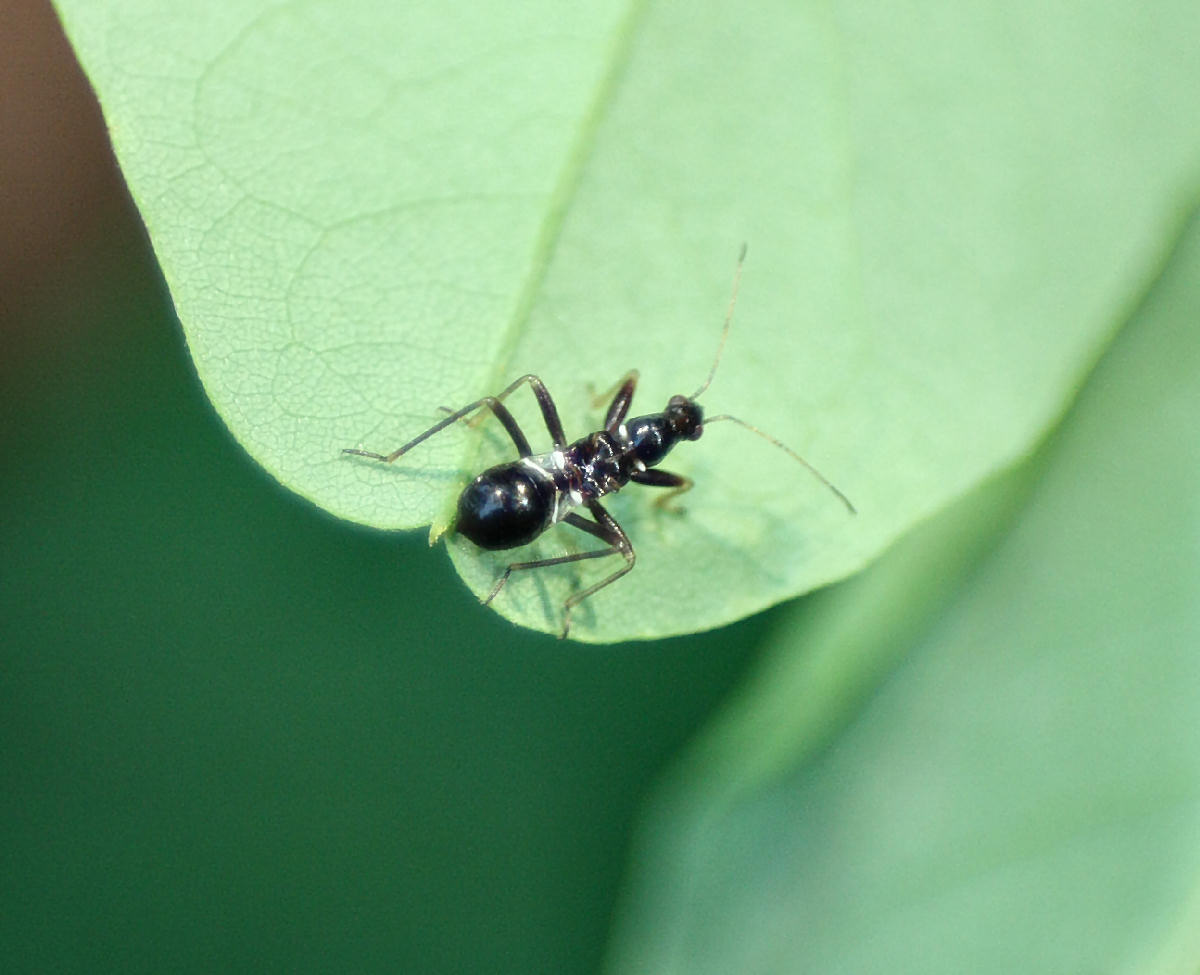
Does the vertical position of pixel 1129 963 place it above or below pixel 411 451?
below

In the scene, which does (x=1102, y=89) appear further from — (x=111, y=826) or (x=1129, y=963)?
(x=111, y=826)

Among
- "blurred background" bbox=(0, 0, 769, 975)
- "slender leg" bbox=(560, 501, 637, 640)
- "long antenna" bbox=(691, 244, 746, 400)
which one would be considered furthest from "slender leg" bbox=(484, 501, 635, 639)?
"blurred background" bbox=(0, 0, 769, 975)

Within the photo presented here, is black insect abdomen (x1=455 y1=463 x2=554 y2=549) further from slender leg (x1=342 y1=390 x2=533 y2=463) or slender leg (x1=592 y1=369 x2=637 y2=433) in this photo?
slender leg (x1=592 y1=369 x2=637 y2=433)

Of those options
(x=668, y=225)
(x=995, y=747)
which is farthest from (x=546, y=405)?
(x=995, y=747)

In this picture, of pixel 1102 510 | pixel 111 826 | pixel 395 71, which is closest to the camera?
pixel 395 71

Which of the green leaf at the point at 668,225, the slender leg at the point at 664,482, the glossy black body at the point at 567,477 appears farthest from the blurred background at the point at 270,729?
the green leaf at the point at 668,225

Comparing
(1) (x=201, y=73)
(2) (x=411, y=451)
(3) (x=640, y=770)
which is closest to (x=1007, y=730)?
(3) (x=640, y=770)
